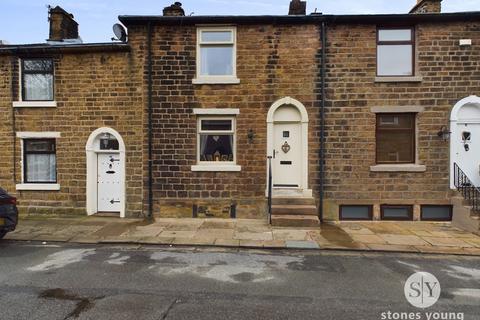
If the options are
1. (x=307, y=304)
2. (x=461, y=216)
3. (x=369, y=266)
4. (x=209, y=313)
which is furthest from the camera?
(x=461, y=216)

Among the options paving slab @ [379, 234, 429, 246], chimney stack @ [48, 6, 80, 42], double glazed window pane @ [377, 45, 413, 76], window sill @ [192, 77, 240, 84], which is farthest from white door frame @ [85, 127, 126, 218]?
double glazed window pane @ [377, 45, 413, 76]

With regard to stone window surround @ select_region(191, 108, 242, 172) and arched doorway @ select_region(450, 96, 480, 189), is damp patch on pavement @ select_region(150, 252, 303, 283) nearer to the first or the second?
stone window surround @ select_region(191, 108, 242, 172)

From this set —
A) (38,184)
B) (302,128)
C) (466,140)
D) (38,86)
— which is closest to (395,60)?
(466,140)

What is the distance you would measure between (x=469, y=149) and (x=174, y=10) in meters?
10.2

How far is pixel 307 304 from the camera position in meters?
4.71

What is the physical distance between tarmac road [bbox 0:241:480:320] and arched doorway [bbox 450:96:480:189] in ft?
14.6

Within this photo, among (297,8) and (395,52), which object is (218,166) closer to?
(297,8)

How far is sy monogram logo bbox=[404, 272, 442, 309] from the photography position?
4.88m

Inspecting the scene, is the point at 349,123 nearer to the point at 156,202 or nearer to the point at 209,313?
the point at 156,202

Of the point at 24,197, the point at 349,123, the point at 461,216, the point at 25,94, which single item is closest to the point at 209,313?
the point at 349,123

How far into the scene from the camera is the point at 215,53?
1107 centimetres

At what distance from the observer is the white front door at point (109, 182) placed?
37.0 ft

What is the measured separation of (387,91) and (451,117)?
2030mm

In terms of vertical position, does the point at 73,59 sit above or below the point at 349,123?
above
